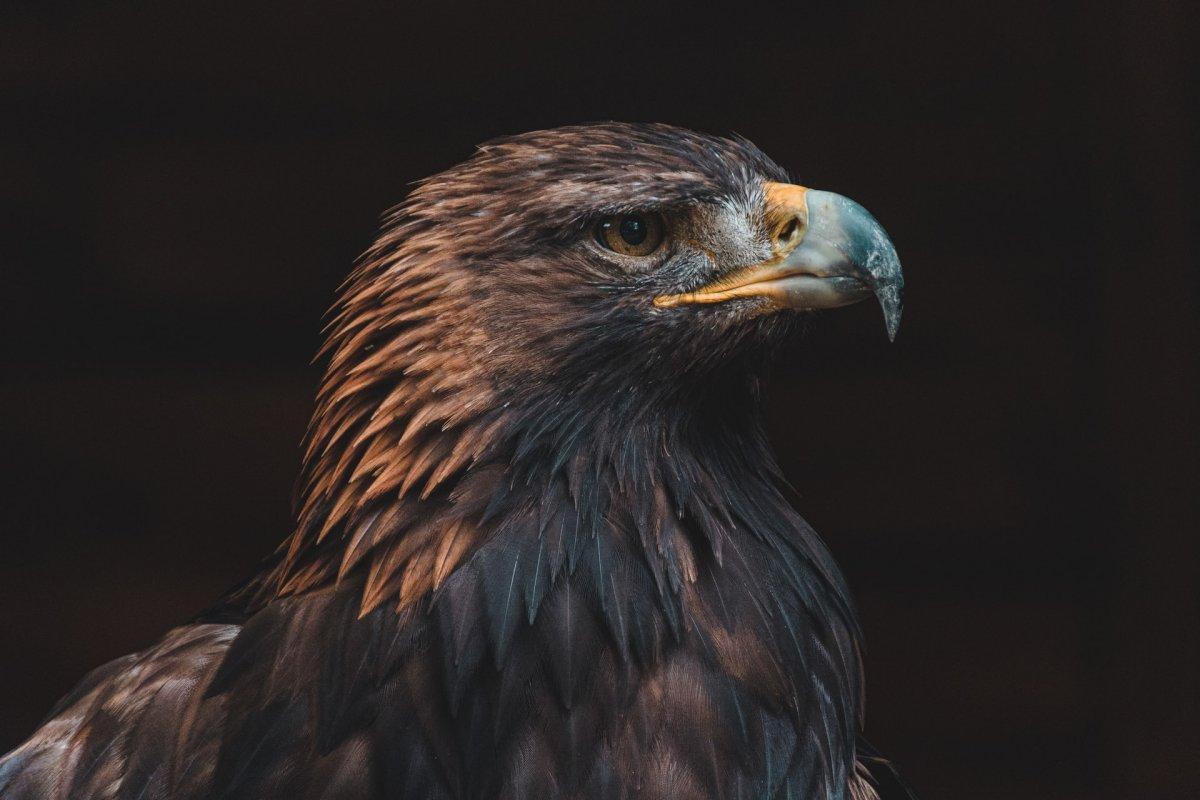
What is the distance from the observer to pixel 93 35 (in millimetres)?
3805

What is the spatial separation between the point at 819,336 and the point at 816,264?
173cm

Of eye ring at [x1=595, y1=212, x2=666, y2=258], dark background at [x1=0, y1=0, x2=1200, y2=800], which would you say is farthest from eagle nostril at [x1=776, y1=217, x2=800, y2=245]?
dark background at [x1=0, y1=0, x2=1200, y2=800]

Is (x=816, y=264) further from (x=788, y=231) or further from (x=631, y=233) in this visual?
(x=631, y=233)

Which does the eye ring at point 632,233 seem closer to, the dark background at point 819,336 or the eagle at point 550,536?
the eagle at point 550,536

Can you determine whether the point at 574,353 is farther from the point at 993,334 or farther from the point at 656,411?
the point at 993,334

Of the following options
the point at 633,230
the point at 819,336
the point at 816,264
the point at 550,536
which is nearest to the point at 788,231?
the point at 816,264

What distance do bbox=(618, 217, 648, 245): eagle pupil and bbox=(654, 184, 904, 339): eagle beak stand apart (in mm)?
93

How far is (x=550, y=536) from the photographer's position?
1.82 m

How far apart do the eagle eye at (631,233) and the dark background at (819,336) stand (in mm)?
1971

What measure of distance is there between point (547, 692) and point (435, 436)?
0.39 meters

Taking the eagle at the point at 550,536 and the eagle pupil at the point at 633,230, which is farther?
the eagle pupil at the point at 633,230

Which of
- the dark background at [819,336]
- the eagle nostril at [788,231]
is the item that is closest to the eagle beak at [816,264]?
the eagle nostril at [788,231]

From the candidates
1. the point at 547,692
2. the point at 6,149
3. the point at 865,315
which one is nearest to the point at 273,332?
the point at 6,149

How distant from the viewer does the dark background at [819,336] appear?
12.2ft
